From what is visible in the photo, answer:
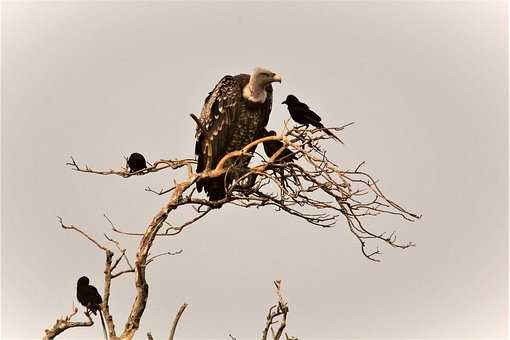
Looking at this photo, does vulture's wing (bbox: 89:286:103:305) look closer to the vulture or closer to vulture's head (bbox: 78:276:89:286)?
vulture's head (bbox: 78:276:89:286)

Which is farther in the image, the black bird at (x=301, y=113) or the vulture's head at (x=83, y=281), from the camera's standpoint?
the vulture's head at (x=83, y=281)

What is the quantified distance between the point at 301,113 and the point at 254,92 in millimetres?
698

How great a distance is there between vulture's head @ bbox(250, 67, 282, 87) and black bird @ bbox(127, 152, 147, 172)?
144cm

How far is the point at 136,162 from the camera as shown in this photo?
23.1 feet

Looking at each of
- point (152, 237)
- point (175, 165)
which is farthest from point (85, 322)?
point (175, 165)

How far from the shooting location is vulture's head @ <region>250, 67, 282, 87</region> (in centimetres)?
729

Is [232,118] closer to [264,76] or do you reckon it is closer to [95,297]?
[264,76]

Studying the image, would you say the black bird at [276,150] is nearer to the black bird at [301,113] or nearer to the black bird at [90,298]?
the black bird at [301,113]

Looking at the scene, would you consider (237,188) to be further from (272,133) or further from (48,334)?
(48,334)

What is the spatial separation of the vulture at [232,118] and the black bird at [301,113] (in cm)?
37

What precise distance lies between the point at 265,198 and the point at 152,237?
1.15 m

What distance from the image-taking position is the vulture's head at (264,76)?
7293 millimetres

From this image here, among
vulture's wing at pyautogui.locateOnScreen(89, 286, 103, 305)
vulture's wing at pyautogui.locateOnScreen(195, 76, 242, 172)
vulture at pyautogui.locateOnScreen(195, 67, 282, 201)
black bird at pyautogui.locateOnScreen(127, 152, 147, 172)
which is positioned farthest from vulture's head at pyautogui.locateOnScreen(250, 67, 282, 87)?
vulture's wing at pyautogui.locateOnScreen(89, 286, 103, 305)

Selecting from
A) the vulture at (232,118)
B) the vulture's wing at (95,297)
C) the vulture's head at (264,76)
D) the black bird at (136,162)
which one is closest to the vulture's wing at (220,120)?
the vulture at (232,118)
